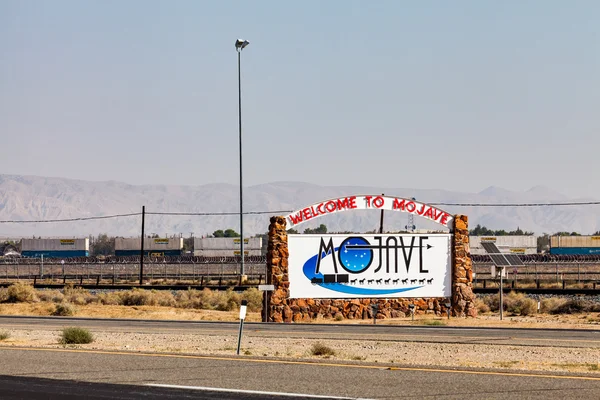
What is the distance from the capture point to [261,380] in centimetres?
1559

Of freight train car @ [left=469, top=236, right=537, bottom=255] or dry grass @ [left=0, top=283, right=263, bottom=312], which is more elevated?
freight train car @ [left=469, top=236, right=537, bottom=255]

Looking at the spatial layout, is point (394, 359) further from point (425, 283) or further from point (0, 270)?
point (0, 270)

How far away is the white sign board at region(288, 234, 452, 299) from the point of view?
39938mm

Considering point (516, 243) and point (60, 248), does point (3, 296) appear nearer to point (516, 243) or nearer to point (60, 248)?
point (516, 243)

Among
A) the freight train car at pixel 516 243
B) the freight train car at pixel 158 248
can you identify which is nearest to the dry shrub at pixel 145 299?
the freight train car at pixel 516 243

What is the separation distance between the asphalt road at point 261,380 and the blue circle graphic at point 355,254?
21.3 m

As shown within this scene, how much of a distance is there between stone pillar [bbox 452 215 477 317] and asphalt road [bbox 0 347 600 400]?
23.1 meters

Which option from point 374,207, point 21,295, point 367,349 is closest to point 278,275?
point 374,207

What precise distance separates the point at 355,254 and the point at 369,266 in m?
0.78

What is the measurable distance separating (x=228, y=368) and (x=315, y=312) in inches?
895

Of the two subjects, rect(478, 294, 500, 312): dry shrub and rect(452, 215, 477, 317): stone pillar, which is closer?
rect(452, 215, 477, 317): stone pillar

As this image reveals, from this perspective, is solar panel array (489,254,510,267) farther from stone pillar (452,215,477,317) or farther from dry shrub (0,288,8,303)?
dry shrub (0,288,8,303)

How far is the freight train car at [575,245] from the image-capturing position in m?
164

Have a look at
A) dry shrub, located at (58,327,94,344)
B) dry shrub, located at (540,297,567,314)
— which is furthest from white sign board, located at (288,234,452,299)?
dry shrub, located at (58,327,94,344)
